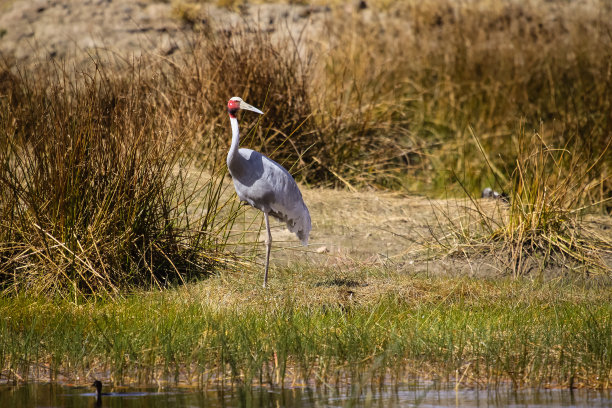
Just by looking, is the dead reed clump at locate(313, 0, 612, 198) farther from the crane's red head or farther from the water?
the water

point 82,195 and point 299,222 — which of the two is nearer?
point 82,195

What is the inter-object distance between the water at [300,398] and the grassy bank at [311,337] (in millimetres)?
147

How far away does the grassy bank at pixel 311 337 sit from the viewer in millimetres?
4371

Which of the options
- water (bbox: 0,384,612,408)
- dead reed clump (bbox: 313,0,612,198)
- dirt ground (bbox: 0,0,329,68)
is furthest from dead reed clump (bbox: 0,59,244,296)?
dirt ground (bbox: 0,0,329,68)

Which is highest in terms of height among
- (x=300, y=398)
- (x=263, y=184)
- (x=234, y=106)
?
(x=234, y=106)

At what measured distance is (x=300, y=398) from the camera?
403 centimetres

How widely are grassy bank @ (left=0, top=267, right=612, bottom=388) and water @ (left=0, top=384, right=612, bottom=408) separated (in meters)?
0.15

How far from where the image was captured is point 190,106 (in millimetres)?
8984

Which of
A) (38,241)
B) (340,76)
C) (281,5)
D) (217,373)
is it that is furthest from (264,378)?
(281,5)

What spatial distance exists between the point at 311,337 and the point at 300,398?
0.71m

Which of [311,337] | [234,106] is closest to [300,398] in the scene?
[311,337]

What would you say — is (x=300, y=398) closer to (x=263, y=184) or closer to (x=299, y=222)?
(x=263, y=184)

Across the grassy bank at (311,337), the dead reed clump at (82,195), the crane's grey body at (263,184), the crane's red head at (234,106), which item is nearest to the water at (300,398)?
the grassy bank at (311,337)

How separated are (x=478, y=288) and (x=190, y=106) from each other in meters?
4.03
